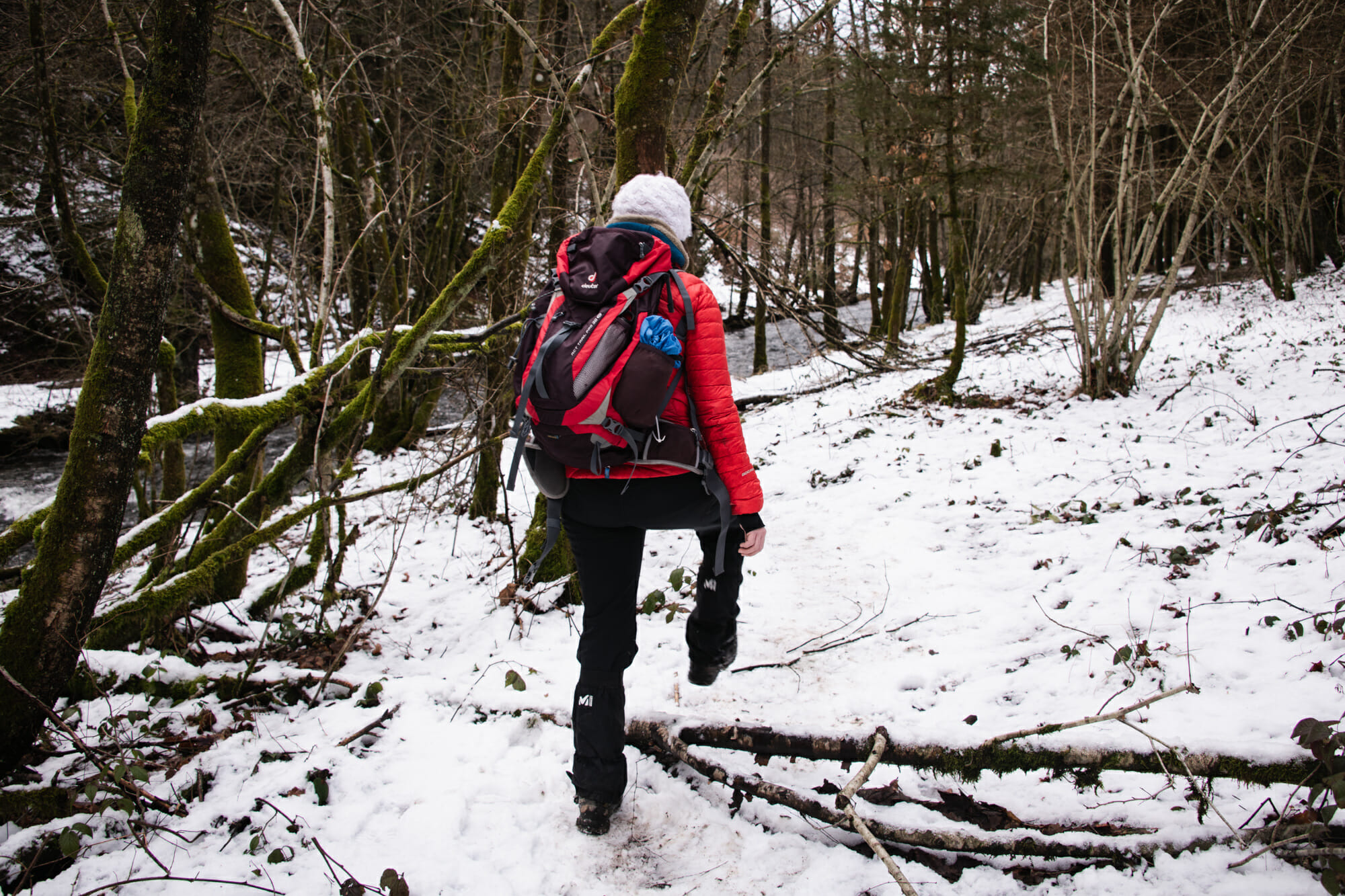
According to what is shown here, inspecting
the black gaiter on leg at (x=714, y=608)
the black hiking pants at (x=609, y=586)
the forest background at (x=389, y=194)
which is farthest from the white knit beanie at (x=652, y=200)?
the forest background at (x=389, y=194)

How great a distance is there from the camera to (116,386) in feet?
7.95

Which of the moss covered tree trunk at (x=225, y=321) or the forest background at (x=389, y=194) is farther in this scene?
the moss covered tree trunk at (x=225, y=321)

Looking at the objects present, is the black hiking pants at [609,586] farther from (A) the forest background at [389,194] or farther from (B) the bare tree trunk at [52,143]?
(B) the bare tree trunk at [52,143]

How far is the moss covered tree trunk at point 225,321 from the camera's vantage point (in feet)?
15.1

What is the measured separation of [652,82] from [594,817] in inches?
136

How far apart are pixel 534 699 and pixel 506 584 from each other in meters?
1.86

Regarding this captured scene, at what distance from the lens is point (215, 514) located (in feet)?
14.5

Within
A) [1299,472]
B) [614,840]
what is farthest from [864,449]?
[614,840]

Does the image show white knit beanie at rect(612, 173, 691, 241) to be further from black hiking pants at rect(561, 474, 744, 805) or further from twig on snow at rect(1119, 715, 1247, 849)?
twig on snow at rect(1119, 715, 1247, 849)

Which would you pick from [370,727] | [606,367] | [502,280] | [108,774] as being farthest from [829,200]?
[108,774]

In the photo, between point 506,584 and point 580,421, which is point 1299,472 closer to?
point 580,421

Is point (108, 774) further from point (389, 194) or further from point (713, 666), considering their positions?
point (389, 194)

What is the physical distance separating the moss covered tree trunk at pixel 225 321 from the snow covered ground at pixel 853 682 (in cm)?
116

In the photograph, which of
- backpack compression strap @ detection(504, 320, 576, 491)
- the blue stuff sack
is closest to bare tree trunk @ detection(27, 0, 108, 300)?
backpack compression strap @ detection(504, 320, 576, 491)
